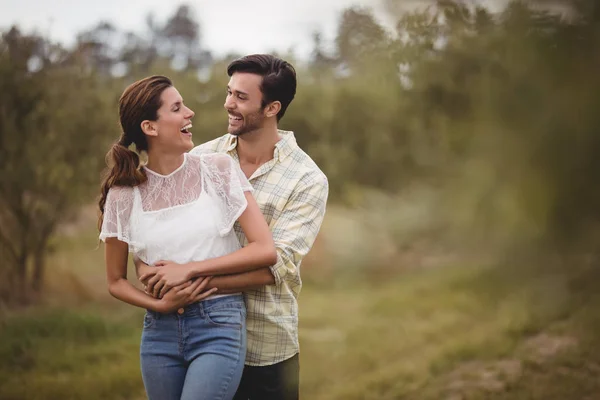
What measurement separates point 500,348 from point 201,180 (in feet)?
8.79

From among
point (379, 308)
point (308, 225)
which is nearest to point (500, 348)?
point (379, 308)

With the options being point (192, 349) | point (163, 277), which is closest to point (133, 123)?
point (163, 277)

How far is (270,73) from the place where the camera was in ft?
7.12

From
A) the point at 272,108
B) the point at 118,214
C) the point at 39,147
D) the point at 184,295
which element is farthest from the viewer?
the point at 39,147

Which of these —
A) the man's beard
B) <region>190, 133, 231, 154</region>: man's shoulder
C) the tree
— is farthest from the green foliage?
the tree

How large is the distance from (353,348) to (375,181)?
5.39ft

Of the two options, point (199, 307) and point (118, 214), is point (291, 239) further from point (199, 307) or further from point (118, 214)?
point (118, 214)

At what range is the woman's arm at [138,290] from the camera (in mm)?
1796

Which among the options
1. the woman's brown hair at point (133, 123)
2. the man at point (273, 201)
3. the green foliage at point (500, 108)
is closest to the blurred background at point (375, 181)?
the green foliage at point (500, 108)

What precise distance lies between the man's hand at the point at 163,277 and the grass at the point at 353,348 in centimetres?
181

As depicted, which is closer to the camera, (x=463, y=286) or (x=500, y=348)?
(x=463, y=286)

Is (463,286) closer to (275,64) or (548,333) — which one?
(275,64)

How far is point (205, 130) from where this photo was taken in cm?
516

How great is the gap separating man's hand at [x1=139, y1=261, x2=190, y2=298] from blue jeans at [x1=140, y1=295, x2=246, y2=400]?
62mm
